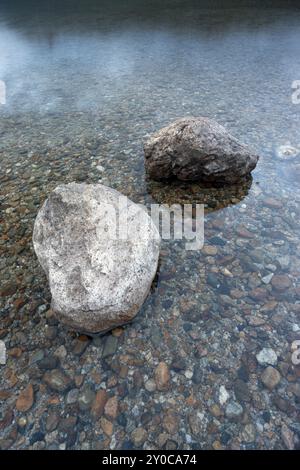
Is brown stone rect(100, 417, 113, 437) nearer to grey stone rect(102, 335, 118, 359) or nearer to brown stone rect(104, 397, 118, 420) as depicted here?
brown stone rect(104, 397, 118, 420)

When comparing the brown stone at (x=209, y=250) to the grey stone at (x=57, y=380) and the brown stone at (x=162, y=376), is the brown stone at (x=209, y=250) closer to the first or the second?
the brown stone at (x=162, y=376)

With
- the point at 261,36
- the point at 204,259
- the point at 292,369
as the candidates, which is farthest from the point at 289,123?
the point at 261,36

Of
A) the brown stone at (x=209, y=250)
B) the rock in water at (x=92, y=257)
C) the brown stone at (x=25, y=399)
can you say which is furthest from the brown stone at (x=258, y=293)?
the brown stone at (x=25, y=399)

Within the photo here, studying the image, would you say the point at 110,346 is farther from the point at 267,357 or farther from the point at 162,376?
the point at 267,357

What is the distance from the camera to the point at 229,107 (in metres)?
10.7

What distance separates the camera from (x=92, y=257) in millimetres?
4273

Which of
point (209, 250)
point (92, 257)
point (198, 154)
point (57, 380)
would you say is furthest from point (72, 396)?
point (198, 154)

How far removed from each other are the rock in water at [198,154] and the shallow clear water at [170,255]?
321mm

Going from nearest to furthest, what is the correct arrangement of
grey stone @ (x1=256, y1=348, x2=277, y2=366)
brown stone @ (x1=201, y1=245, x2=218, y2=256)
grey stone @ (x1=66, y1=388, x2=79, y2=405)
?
grey stone @ (x1=66, y1=388, x2=79, y2=405), grey stone @ (x1=256, y1=348, x2=277, y2=366), brown stone @ (x1=201, y1=245, x2=218, y2=256)

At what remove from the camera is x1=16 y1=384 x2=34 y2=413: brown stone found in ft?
12.5

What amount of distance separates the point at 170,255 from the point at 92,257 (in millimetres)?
1792

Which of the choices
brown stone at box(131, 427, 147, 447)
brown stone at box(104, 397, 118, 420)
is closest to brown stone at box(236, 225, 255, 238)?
brown stone at box(104, 397, 118, 420)

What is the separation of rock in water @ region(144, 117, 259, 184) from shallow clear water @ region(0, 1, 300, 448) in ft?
1.05
